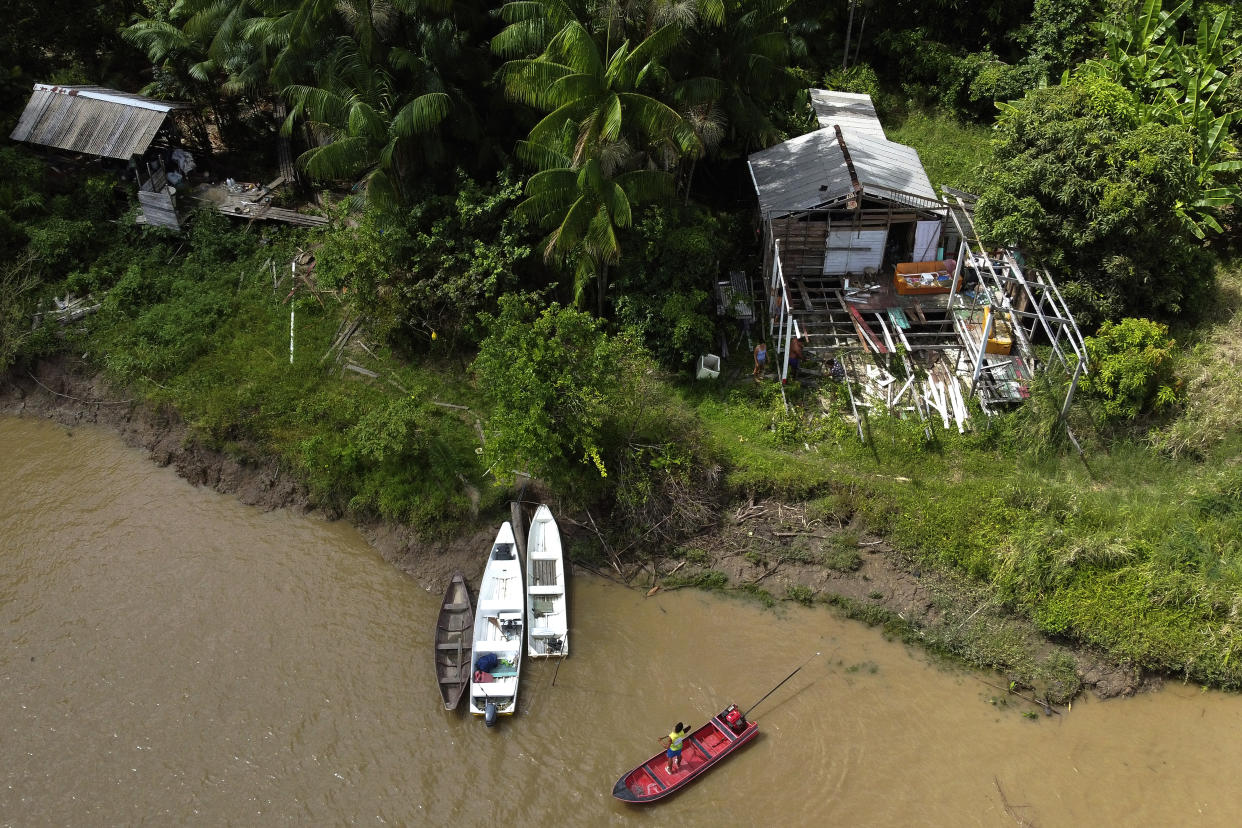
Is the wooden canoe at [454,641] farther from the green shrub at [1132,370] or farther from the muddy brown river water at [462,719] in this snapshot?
the green shrub at [1132,370]

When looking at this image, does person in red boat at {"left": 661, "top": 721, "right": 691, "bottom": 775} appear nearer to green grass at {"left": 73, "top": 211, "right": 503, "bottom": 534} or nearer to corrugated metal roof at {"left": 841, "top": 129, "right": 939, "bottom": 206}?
green grass at {"left": 73, "top": 211, "right": 503, "bottom": 534}

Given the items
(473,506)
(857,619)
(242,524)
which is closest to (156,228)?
(242,524)

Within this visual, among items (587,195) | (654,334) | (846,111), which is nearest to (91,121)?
(587,195)

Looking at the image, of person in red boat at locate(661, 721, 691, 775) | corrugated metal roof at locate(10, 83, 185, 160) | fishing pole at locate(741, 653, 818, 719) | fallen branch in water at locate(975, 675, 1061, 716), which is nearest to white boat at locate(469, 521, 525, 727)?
person in red boat at locate(661, 721, 691, 775)

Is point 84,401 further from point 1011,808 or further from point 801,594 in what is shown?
point 1011,808

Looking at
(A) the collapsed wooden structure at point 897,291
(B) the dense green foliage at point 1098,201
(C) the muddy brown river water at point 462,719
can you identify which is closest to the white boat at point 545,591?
(C) the muddy brown river water at point 462,719
